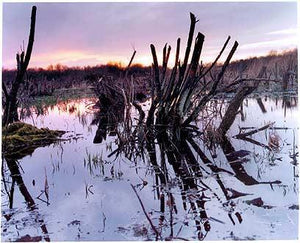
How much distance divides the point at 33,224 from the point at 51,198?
64cm

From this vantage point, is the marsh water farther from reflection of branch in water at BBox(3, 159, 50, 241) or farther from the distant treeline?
the distant treeline

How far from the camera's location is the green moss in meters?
5.72

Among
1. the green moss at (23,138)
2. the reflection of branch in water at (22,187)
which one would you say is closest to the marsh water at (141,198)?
the reflection of branch in water at (22,187)

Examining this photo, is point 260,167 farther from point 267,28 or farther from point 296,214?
point 267,28

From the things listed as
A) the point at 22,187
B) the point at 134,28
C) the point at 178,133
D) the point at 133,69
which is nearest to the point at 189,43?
the point at 134,28

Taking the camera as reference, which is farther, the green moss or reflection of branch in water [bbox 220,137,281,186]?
the green moss

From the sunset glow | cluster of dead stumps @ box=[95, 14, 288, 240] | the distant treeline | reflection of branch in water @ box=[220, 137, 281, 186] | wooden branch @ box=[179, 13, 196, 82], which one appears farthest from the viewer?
the distant treeline

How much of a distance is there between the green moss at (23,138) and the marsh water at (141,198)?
315 millimetres

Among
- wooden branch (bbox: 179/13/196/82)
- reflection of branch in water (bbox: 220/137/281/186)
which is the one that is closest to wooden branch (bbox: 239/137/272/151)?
reflection of branch in water (bbox: 220/137/281/186)

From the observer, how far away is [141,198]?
3.66m

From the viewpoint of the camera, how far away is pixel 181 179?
4098mm

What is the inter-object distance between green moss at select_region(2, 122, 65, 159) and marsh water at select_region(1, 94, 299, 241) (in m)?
0.32

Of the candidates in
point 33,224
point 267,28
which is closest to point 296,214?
point 33,224

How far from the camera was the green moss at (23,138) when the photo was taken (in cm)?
572
